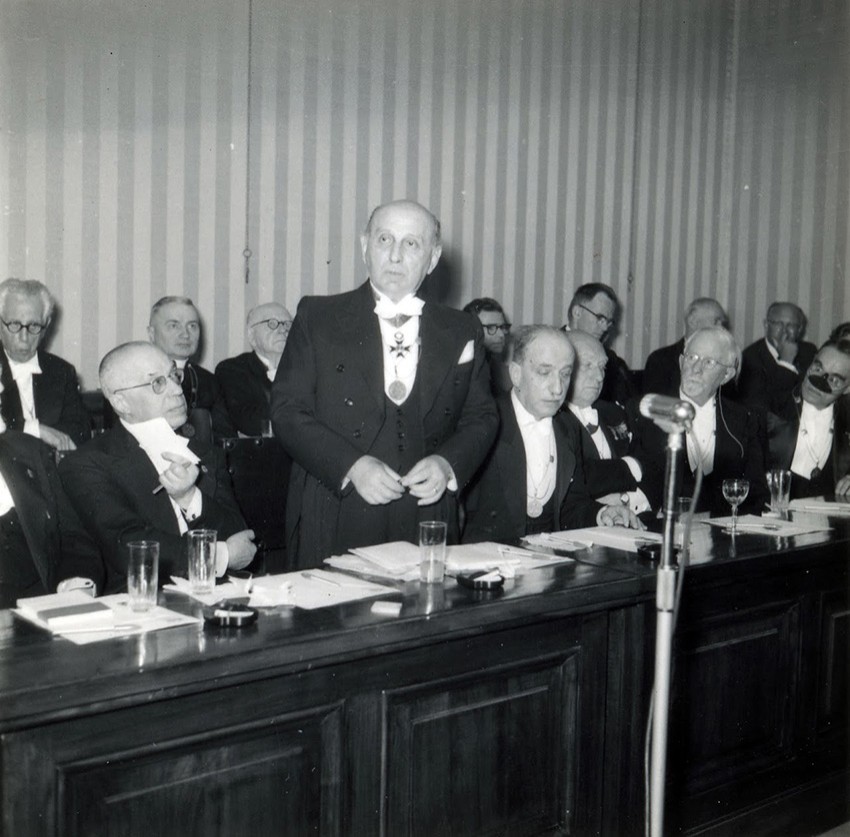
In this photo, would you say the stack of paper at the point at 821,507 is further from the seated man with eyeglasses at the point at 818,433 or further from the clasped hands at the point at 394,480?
the clasped hands at the point at 394,480

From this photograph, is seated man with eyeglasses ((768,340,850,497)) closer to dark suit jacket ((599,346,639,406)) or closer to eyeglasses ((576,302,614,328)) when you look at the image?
dark suit jacket ((599,346,639,406))

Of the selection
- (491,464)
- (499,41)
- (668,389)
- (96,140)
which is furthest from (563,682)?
(499,41)

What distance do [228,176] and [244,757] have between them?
4.51 meters

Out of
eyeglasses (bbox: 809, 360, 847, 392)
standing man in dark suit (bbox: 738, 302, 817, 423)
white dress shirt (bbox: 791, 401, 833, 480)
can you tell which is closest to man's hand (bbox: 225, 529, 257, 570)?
white dress shirt (bbox: 791, 401, 833, 480)

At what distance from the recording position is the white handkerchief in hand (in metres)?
2.91

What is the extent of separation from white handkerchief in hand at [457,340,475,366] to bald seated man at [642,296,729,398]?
2.84 metres

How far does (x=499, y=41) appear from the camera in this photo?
21.4 feet

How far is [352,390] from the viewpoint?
280 cm

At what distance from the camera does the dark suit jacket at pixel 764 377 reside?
6.29m

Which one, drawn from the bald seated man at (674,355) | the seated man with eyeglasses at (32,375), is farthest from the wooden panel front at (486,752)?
the bald seated man at (674,355)

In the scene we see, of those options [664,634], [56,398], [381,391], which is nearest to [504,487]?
[381,391]

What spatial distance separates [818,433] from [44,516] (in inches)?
121

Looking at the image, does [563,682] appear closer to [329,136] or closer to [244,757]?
[244,757]

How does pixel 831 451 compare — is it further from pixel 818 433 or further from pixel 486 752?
pixel 486 752
